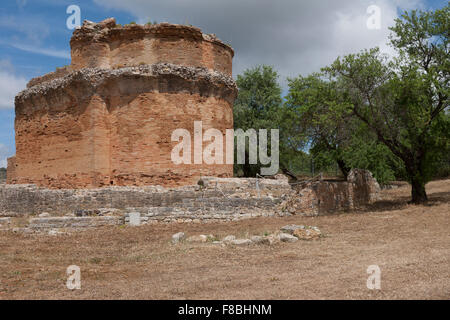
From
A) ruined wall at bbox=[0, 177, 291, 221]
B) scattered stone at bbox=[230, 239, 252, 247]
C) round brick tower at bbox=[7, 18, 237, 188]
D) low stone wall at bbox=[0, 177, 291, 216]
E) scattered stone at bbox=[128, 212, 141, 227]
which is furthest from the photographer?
round brick tower at bbox=[7, 18, 237, 188]

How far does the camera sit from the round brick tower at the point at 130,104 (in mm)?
17188

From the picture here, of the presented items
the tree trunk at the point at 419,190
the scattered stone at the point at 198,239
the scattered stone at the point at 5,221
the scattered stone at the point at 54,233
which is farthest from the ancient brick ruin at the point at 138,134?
the scattered stone at the point at 198,239

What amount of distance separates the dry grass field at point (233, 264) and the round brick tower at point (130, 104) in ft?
16.2

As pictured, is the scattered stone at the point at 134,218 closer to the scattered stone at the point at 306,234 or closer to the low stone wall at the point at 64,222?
the low stone wall at the point at 64,222

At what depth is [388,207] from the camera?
Answer: 17266mm

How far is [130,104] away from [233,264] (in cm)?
1154

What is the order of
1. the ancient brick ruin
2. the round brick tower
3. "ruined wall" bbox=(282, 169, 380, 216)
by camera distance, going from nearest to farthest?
the ancient brick ruin < "ruined wall" bbox=(282, 169, 380, 216) < the round brick tower

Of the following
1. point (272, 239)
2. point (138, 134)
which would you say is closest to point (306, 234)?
point (272, 239)

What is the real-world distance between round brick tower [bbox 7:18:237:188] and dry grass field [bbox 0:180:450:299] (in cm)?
495

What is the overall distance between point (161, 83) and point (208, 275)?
39.5 feet

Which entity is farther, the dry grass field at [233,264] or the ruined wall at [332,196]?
the ruined wall at [332,196]

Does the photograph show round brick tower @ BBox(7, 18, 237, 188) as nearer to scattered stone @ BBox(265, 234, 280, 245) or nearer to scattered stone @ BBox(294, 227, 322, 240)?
scattered stone @ BBox(294, 227, 322, 240)

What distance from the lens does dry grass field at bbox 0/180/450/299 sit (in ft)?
18.7

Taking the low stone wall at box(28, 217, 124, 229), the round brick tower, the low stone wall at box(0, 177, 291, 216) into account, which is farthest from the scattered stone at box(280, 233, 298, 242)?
the round brick tower
